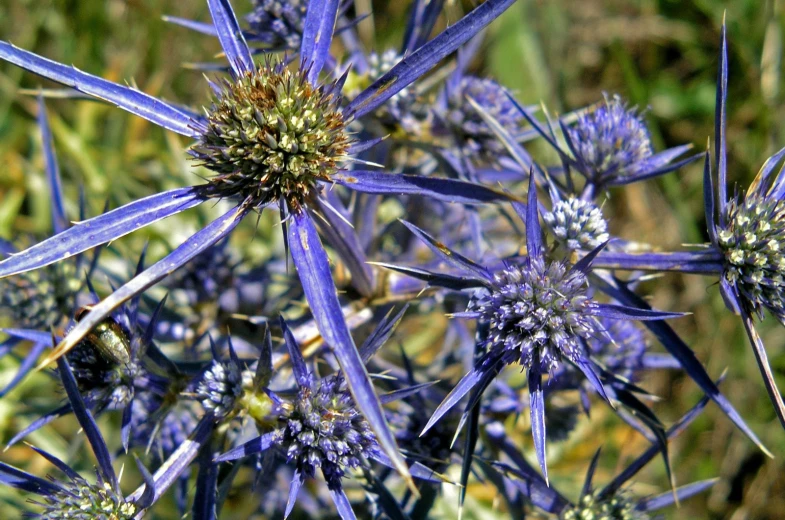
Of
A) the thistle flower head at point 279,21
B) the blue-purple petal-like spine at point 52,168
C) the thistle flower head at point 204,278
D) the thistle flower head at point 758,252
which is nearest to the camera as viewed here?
the thistle flower head at point 758,252

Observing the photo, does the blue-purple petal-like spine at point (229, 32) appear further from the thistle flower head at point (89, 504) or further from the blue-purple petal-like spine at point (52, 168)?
the thistle flower head at point (89, 504)

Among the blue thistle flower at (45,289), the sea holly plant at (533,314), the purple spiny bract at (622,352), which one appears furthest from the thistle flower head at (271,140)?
the purple spiny bract at (622,352)

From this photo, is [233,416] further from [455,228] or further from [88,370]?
[455,228]

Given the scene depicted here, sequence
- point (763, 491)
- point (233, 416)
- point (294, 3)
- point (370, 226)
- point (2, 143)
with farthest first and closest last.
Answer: point (2, 143)
point (763, 491)
point (370, 226)
point (294, 3)
point (233, 416)

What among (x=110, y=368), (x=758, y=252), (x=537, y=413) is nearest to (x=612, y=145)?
(x=758, y=252)

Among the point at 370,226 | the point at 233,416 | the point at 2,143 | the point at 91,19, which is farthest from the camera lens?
the point at 91,19

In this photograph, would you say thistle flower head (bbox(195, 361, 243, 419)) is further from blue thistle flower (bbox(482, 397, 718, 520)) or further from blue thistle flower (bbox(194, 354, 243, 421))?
blue thistle flower (bbox(482, 397, 718, 520))

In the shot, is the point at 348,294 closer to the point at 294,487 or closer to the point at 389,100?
the point at 389,100

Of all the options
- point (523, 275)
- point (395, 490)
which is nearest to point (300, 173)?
point (523, 275)
